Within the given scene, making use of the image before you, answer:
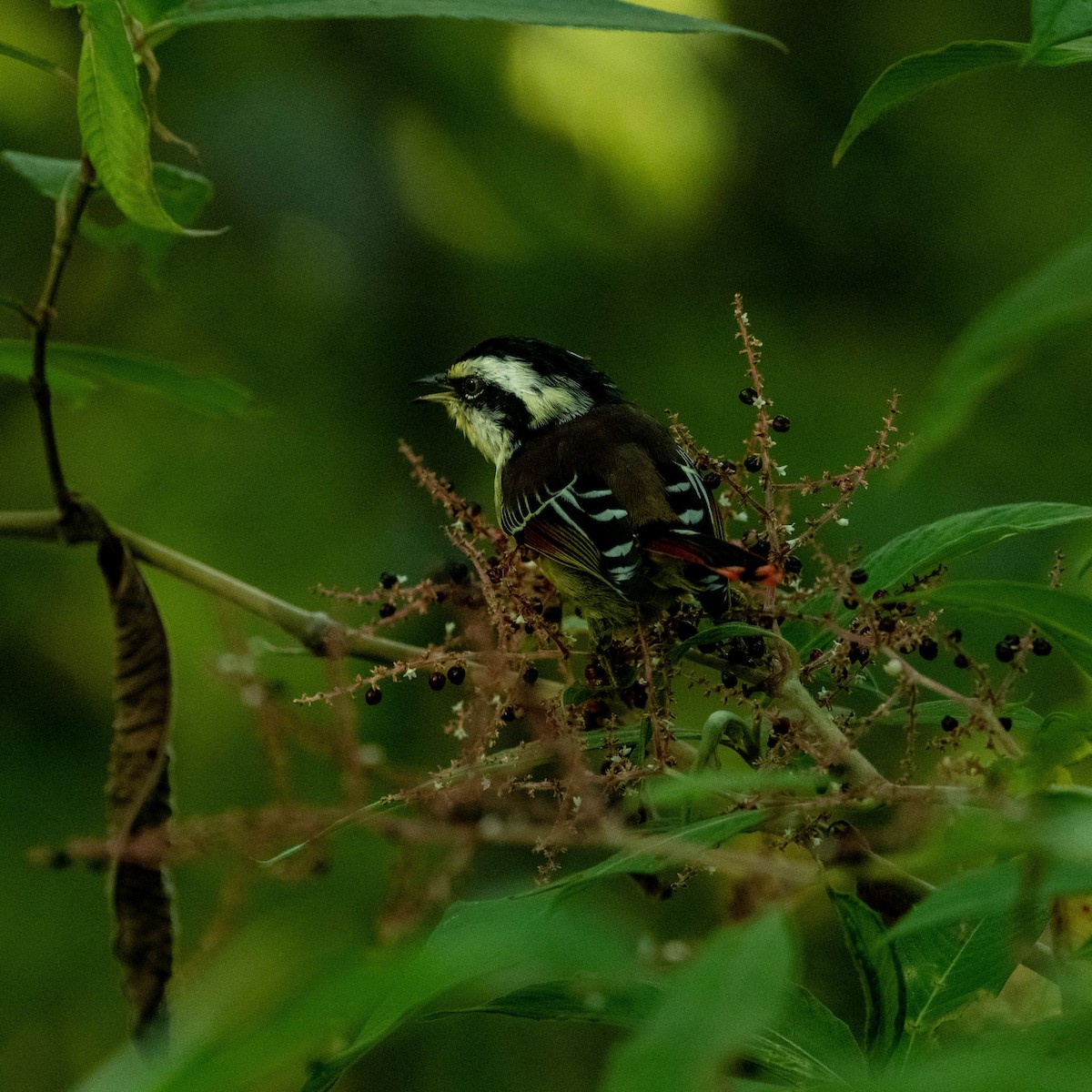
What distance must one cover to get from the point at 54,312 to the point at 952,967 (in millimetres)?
1199

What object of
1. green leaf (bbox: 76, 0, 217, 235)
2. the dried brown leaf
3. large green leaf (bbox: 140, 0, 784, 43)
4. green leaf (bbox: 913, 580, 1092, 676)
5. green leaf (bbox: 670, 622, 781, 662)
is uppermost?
large green leaf (bbox: 140, 0, 784, 43)

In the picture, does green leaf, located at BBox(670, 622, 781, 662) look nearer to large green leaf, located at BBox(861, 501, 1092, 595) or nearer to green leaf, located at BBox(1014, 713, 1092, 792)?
large green leaf, located at BBox(861, 501, 1092, 595)

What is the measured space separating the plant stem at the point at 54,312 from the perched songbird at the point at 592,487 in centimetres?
67

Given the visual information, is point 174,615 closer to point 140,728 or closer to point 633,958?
point 140,728

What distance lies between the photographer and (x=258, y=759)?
435 cm

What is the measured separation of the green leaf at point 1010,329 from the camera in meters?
0.64

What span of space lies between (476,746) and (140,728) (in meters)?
Result: 0.63

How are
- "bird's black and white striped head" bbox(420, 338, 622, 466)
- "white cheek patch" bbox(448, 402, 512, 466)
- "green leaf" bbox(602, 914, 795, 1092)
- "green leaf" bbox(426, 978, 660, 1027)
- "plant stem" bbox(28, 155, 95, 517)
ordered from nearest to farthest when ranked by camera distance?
"green leaf" bbox(602, 914, 795, 1092), "green leaf" bbox(426, 978, 660, 1027), "plant stem" bbox(28, 155, 95, 517), "bird's black and white striped head" bbox(420, 338, 622, 466), "white cheek patch" bbox(448, 402, 512, 466)

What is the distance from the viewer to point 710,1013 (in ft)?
1.91

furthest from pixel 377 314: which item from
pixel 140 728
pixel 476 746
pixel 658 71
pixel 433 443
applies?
pixel 476 746

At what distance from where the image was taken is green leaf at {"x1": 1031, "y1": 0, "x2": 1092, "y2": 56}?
0.83 meters

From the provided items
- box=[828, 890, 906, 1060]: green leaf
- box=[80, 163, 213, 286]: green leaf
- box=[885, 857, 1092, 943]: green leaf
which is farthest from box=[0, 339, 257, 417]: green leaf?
box=[885, 857, 1092, 943]: green leaf

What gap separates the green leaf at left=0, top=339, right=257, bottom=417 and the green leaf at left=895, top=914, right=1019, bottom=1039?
1269 millimetres

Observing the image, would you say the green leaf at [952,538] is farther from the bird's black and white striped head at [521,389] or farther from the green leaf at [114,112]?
the bird's black and white striped head at [521,389]
